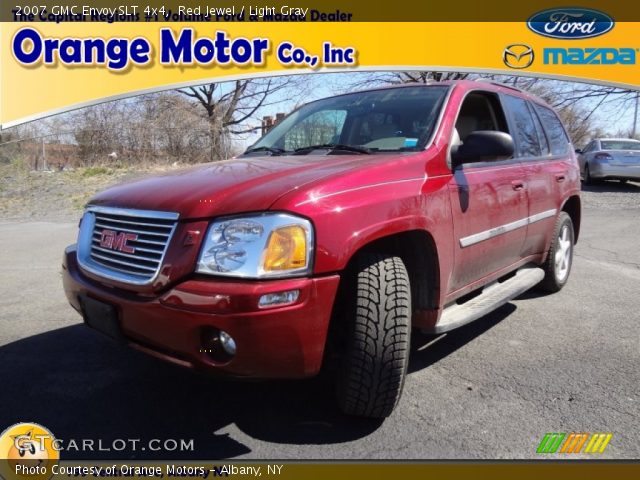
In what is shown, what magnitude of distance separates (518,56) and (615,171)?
7.09 m

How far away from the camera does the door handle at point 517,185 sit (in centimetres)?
348

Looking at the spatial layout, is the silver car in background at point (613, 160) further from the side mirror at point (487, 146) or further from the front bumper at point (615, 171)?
the side mirror at point (487, 146)

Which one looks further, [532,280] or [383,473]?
[532,280]

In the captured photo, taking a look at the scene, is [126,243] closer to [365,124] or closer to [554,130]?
[365,124]

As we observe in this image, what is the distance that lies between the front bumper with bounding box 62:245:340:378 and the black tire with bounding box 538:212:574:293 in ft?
10.5

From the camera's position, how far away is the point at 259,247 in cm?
195

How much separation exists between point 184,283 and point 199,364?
1.18 ft

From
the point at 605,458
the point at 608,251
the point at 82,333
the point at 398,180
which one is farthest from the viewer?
the point at 608,251

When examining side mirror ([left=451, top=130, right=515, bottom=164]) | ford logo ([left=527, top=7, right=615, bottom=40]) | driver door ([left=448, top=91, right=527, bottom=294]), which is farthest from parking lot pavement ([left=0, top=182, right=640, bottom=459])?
ford logo ([left=527, top=7, right=615, bottom=40])

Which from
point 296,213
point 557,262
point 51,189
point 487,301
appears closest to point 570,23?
point 557,262

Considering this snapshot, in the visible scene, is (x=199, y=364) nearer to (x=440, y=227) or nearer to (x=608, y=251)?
(x=440, y=227)

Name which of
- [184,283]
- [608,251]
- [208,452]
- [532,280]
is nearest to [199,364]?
[184,283]

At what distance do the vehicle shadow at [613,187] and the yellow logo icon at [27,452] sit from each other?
48.0 ft

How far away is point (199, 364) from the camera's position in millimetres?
2023
